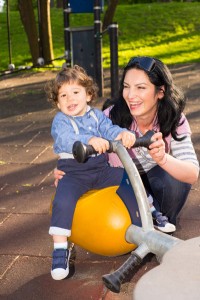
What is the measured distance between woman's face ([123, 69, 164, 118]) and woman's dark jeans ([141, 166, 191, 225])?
1.57 ft

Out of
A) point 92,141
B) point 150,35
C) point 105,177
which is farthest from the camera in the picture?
point 150,35

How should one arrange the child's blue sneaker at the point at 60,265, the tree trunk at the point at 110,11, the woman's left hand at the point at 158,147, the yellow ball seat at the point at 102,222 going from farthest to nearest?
the tree trunk at the point at 110,11, the child's blue sneaker at the point at 60,265, the yellow ball seat at the point at 102,222, the woman's left hand at the point at 158,147

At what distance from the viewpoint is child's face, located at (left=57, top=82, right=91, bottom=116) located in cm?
298

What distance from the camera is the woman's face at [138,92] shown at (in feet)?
9.45

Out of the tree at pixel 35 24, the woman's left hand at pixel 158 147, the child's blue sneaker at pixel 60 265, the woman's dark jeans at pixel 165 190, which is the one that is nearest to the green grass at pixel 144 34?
the tree at pixel 35 24

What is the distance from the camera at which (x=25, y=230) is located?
12.1 feet

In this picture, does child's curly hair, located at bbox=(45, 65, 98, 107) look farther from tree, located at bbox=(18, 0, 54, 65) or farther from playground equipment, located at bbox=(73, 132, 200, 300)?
tree, located at bbox=(18, 0, 54, 65)

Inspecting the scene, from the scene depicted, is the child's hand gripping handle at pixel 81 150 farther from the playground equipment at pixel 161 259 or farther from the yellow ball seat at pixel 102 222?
the yellow ball seat at pixel 102 222

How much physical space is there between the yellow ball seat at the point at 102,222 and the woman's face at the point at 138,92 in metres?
0.43

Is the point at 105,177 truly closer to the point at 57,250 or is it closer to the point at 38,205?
the point at 57,250

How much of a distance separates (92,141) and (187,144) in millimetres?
994

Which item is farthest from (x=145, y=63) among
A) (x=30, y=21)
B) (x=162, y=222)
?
(x=30, y=21)

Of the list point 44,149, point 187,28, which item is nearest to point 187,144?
point 44,149

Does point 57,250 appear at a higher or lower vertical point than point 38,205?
higher
